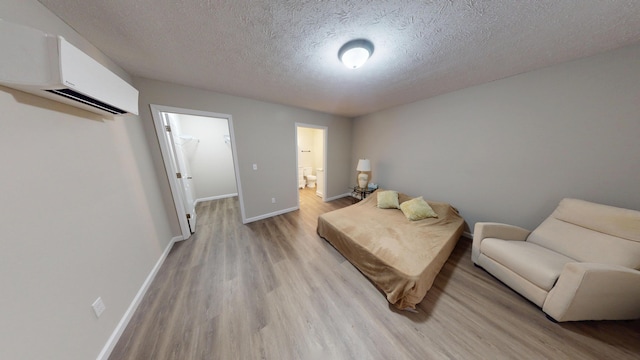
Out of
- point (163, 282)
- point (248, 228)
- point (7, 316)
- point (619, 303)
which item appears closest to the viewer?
point (7, 316)

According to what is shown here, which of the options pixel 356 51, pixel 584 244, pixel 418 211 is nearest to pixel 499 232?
pixel 584 244

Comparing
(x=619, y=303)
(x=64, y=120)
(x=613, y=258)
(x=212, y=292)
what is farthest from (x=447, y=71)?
(x=212, y=292)

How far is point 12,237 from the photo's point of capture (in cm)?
76

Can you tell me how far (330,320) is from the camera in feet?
4.48

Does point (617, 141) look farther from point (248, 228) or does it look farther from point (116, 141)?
point (116, 141)

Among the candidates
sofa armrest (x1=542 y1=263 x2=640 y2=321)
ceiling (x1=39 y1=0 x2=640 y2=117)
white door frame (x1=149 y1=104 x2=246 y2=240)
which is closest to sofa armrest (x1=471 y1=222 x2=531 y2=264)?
sofa armrest (x1=542 y1=263 x2=640 y2=321)

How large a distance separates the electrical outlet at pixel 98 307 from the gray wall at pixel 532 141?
13.2ft

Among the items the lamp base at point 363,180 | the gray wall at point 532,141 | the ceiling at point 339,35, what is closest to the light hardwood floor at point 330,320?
the gray wall at point 532,141

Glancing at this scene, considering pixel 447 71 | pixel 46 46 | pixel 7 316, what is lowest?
pixel 7 316

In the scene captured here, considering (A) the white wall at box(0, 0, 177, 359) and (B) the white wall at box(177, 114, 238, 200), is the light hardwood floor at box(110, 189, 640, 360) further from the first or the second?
(B) the white wall at box(177, 114, 238, 200)

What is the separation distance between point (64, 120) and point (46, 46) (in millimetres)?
510

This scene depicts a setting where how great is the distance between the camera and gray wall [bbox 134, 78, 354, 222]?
2152mm

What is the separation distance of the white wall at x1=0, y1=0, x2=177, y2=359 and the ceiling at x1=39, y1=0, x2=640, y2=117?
444 millimetres

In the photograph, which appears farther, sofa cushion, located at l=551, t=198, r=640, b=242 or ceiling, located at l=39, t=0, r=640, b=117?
sofa cushion, located at l=551, t=198, r=640, b=242
